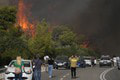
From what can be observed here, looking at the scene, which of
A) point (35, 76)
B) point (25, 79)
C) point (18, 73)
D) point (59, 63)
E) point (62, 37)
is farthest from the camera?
point (62, 37)

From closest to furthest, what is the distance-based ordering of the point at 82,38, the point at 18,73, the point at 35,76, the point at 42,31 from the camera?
the point at 18,73 → the point at 35,76 → the point at 42,31 → the point at 82,38

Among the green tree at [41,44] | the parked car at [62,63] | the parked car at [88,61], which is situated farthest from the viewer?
the green tree at [41,44]

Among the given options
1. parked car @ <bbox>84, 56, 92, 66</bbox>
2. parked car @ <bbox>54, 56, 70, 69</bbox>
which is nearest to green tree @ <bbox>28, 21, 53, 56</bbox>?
parked car @ <bbox>84, 56, 92, 66</bbox>

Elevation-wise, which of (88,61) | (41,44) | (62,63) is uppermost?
(41,44)

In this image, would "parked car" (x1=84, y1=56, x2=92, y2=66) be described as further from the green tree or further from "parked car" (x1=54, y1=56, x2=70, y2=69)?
"parked car" (x1=54, y1=56, x2=70, y2=69)

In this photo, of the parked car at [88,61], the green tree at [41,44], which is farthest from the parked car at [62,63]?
the green tree at [41,44]

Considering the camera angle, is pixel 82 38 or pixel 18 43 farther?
pixel 82 38

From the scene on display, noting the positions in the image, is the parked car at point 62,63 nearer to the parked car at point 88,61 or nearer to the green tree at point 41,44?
the parked car at point 88,61

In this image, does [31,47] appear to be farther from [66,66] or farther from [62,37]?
[62,37]

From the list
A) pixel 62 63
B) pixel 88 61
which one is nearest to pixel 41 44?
pixel 88 61

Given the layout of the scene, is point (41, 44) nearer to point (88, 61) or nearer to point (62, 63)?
point (88, 61)

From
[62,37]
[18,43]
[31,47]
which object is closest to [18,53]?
[18,43]

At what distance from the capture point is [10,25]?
54969 millimetres

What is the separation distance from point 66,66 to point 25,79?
23.5 m
